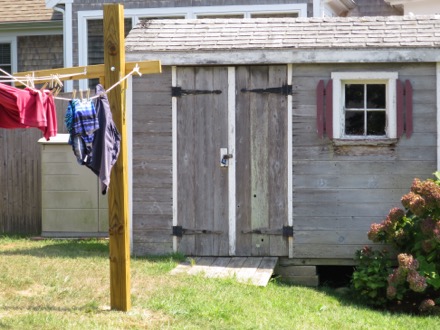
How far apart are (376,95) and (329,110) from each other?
2.09 feet

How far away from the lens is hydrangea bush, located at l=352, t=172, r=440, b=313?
9867 mm

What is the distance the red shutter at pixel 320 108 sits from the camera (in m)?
11.0

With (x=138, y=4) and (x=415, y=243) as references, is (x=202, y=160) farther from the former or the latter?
(x=138, y=4)

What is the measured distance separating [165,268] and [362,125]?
3053 mm

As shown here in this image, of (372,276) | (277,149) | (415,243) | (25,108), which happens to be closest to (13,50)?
(277,149)

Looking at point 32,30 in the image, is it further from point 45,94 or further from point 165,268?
point 45,94

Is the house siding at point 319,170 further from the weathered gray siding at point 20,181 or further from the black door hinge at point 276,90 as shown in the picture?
the weathered gray siding at point 20,181

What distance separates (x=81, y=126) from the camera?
24.6ft

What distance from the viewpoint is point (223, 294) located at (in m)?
8.88

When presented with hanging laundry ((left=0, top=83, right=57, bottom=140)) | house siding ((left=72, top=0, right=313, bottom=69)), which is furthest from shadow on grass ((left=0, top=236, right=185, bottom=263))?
house siding ((left=72, top=0, right=313, bottom=69))

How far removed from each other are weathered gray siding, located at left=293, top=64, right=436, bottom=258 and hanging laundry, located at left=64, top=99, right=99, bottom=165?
13.2 feet

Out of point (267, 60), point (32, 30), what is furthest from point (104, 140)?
point (32, 30)

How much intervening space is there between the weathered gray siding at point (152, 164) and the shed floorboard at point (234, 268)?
0.64 m

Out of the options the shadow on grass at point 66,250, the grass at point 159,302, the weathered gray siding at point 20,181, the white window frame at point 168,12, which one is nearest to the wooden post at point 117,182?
the grass at point 159,302
